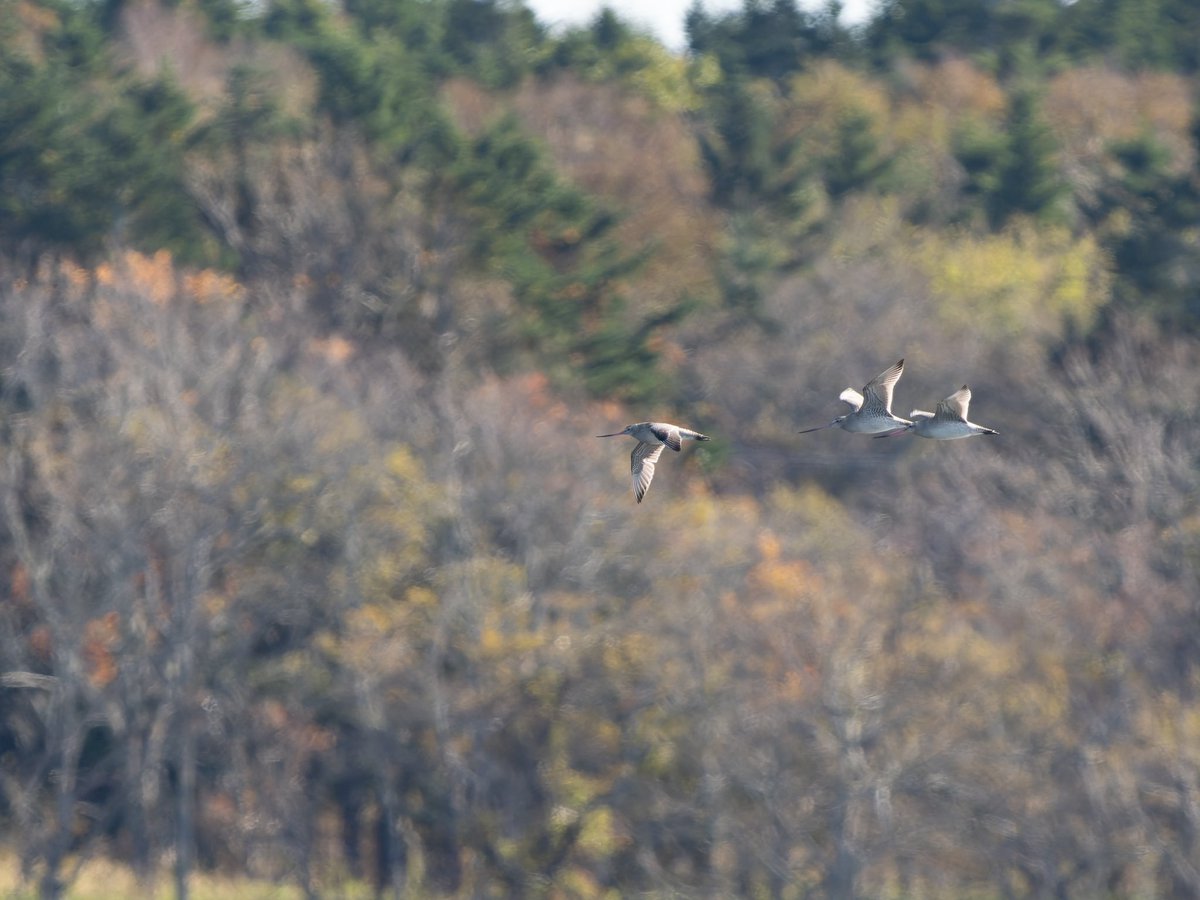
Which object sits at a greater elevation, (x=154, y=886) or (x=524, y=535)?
(x=524, y=535)

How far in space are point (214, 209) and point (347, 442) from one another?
14445 millimetres

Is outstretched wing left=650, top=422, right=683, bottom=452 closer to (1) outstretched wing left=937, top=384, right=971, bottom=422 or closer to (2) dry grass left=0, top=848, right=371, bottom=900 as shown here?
(1) outstretched wing left=937, top=384, right=971, bottom=422

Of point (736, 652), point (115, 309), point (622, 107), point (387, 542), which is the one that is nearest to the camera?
point (736, 652)

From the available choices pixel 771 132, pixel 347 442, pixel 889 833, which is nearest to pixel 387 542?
pixel 347 442

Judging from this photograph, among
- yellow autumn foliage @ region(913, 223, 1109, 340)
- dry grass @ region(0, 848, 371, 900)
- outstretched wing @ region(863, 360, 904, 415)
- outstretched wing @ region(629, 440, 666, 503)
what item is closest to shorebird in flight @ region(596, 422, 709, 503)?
outstretched wing @ region(629, 440, 666, 503)

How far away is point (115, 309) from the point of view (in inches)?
1657

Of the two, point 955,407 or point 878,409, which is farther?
point 878,409

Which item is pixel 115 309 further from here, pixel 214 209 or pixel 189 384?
pixel 214 209

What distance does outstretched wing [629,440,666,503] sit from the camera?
15578 mm

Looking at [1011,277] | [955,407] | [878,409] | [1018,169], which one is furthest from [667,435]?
[1018,169]

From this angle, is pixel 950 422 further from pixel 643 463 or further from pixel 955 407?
pixel 643 463

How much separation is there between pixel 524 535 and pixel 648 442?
76.6 feet

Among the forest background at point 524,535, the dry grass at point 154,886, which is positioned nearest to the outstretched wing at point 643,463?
the forest background at point 524,535

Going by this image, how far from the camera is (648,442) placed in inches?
607
